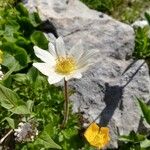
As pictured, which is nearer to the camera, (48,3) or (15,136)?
(15,136)

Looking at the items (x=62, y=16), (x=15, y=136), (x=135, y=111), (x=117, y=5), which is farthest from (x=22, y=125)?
(x=117, y=5)

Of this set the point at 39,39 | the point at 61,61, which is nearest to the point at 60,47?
the point at 61,61

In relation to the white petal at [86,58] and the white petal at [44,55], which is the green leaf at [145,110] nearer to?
the white petal at [86,58]

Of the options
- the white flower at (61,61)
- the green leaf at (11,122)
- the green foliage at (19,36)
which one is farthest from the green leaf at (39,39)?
the green leaf at (11,122)

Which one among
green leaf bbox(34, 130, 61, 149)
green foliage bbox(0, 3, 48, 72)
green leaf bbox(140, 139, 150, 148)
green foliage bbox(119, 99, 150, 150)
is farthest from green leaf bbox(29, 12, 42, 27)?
green leaf bbox(140, 139, 150, 148)

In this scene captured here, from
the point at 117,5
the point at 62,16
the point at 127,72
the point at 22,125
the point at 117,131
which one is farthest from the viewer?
the point at 117,5

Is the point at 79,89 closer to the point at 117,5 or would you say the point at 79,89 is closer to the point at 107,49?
the point at 107,49

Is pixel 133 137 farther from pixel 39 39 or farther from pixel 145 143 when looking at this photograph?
pixel 39 39

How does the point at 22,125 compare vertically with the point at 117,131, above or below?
above
